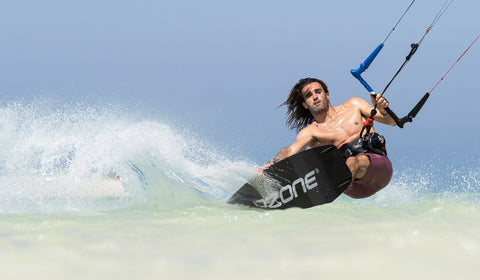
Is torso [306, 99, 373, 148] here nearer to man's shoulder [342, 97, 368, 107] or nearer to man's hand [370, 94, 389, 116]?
man's shoulder [342, 97, 368, 107]

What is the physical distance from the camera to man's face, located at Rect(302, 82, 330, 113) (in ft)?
18.6

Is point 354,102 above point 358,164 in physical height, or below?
above

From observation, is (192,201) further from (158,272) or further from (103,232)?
(158,272)

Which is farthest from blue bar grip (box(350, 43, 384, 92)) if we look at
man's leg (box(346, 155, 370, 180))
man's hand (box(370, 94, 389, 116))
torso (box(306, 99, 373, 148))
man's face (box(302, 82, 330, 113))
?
man's leg (box(346, 155, 370, 180))

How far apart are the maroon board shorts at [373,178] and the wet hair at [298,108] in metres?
1.08

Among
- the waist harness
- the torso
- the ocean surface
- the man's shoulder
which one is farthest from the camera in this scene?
the man's shoulder

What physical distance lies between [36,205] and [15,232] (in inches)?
89.8

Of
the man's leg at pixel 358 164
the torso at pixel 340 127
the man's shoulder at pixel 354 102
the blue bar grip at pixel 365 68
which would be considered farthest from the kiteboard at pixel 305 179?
the man's shoulder at pixel 354 102

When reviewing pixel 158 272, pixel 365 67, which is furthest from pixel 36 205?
pixel 365 67

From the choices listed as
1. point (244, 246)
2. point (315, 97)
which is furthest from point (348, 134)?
point (244, 246)

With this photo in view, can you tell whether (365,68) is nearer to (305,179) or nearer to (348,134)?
(348,134)

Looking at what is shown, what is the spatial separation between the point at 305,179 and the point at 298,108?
A: 1.52 m

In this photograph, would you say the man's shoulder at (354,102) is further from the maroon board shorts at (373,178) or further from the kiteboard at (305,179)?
the kiteboard at (305,179)

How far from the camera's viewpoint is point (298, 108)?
613cm
